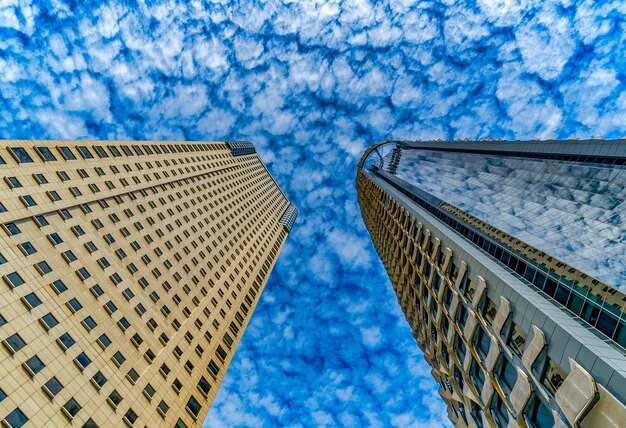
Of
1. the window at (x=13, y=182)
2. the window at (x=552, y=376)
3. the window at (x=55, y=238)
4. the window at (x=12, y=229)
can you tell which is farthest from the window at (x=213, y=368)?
the window at (x=552, y=376)

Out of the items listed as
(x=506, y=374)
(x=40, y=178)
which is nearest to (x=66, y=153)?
(x=40, y=178)

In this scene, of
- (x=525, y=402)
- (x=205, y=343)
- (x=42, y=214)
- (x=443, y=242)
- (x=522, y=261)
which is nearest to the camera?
(x=525, y=402)

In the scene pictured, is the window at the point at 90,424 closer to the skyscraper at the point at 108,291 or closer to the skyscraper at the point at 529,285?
the skyscraper at the point at 108,291

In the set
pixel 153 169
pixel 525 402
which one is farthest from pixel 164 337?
pixel 525 402

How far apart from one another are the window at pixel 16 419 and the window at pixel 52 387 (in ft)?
7.19

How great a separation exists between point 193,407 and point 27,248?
82.6ft

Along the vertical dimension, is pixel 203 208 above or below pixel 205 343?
above

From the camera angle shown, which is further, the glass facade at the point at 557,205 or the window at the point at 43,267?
the window at the point at 43,267

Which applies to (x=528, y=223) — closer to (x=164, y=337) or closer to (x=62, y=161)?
(x=164, y=337)

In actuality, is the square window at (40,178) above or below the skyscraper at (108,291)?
above

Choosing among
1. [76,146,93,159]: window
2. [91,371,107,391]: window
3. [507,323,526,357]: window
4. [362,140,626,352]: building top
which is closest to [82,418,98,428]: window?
[91,371,107,391]: window

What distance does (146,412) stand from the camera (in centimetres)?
3231

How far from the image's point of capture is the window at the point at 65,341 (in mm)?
28359

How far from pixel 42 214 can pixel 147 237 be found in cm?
1498
